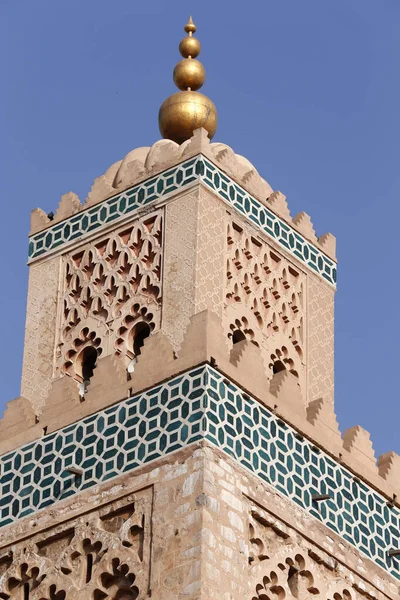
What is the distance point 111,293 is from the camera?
16094mm

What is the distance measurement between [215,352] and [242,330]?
4.33 feet

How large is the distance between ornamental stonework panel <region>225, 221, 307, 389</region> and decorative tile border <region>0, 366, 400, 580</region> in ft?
3.79

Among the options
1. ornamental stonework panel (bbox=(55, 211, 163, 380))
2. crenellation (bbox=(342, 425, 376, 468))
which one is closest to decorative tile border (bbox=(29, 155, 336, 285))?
ornamental stonework panel (bbox=(55, 211, 163, 380))

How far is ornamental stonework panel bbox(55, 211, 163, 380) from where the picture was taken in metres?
15.8

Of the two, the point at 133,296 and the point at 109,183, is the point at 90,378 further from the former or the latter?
the point at 109,183

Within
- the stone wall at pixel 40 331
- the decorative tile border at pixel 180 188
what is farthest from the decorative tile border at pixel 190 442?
the decorative tile border at pixel 180 188

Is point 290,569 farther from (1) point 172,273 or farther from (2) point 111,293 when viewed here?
(2) point 111,293

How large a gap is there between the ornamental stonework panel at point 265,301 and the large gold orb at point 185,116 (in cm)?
129

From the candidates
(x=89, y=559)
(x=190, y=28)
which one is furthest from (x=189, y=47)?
(x=89, y=559)

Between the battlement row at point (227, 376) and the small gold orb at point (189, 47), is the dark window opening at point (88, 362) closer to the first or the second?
the battlement row at point (227, 376)

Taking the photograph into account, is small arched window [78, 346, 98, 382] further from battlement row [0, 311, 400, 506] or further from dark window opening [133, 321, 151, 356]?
battlement row [0, 311, 400, 506]

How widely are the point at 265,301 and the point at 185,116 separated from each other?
1840mm

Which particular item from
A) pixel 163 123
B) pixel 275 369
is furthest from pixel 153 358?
pixel 163 123

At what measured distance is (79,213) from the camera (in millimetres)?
16578
